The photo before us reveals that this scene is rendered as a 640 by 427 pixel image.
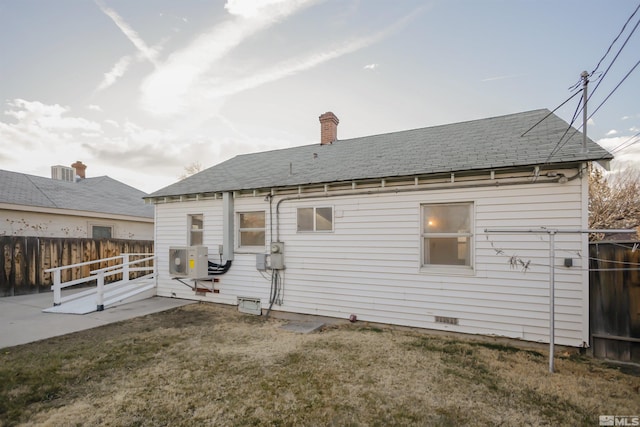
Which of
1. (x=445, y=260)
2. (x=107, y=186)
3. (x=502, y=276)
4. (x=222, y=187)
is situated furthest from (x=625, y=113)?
(x=107, y=186)

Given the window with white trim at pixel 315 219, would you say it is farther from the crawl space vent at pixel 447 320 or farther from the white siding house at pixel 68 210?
the white siding house at pixel 68 210

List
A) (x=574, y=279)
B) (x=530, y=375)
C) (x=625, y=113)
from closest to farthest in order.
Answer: (x=530, y=375), (x=574, y=279), (x=625, y=113)

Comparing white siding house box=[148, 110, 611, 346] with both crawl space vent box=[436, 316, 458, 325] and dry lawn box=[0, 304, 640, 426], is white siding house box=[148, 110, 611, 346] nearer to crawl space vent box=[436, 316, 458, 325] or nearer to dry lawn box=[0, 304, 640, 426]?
crawl space vent box=[436, 316, 458, 325]

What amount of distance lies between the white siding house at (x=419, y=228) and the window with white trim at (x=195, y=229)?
4cm

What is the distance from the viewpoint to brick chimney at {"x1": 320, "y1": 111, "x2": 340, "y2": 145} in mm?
10141

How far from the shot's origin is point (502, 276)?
16.7 feet

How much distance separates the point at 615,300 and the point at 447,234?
8.41ft

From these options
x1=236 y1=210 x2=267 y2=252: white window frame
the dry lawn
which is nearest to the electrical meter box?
x1=236 y1=210 x2=267 y2=252: white window frame

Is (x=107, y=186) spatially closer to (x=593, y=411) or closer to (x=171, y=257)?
(x=171, y=257)

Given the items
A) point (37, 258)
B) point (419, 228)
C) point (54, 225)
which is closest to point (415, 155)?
point (419, 228)

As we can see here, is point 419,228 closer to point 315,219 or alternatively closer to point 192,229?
point 315,219

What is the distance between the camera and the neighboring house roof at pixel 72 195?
37.0 feet

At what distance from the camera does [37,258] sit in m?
9.75

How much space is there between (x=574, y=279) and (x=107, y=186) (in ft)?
66.4
